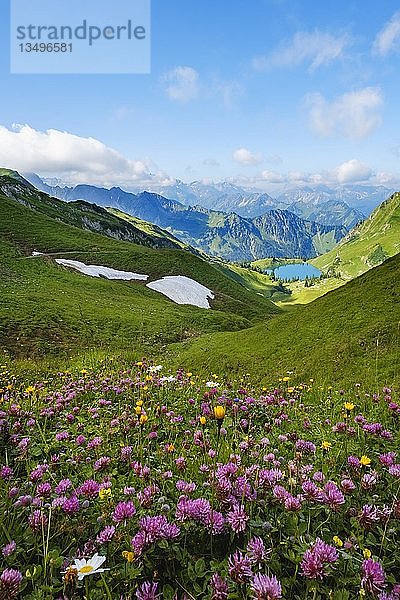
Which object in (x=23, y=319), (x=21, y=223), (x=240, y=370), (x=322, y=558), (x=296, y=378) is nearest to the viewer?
(x=322, y=558)

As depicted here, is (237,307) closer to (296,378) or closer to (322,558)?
(296,378)

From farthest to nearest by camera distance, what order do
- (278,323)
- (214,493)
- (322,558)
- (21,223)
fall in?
(21,223) < (278,323) < (214,493) < (322,558)

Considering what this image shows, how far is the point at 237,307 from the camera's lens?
70.1 metres

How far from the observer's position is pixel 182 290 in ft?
229

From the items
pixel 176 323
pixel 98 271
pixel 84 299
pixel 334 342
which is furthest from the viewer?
pixel 98 271

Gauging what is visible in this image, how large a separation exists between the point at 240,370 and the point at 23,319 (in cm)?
2101

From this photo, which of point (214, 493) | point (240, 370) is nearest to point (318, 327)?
point (240, 370)

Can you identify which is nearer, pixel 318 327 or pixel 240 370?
pixel 240 370

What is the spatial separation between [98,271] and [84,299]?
24220 mm

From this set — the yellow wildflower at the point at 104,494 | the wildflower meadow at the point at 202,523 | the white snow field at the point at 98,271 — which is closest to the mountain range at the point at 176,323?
the white snow field at the point at 98,271

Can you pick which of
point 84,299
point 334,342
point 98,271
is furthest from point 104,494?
point 98,271

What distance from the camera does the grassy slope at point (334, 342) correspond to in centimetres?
1417

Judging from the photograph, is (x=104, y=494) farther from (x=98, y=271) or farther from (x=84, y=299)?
(x=98, y=271)

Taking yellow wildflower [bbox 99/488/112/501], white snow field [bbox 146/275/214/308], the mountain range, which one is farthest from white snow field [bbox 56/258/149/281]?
yellow wildflower [bbox 99/488/112/501]
